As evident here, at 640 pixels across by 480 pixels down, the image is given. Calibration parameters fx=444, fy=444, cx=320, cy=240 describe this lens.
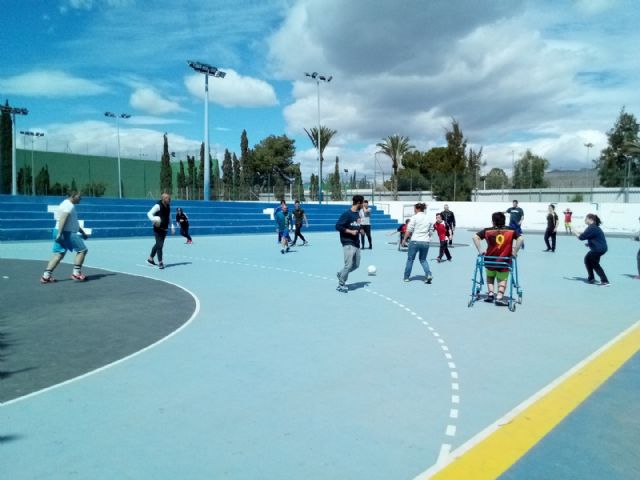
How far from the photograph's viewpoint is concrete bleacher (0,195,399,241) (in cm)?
1966

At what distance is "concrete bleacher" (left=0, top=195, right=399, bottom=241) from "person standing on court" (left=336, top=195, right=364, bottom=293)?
15718 millimetres

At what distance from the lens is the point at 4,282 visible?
9.42 m

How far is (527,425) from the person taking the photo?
3564mm

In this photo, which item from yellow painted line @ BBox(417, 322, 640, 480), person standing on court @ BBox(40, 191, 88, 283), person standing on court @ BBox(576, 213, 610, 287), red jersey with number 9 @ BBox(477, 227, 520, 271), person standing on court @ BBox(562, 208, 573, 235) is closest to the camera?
yellow painted line @ BBox(417, 322, 640, 480)

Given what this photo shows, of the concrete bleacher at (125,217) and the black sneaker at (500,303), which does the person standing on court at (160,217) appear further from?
the concrete bleacher at (125,217)

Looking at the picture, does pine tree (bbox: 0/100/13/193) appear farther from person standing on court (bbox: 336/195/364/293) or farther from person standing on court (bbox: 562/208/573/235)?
person standing on court (bbox: 562/208/573/235)

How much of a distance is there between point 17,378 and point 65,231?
19.2 feet

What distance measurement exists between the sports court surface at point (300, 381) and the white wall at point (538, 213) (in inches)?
1032

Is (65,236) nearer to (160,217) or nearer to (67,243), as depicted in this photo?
(67,243)

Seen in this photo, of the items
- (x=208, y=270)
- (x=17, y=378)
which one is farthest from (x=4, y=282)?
(x=17, y=378)

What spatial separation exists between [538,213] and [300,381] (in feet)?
113

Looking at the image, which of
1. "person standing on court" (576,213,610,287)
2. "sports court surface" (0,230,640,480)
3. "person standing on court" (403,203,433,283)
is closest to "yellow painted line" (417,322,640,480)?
"sports court surface" (0,230,640,480)

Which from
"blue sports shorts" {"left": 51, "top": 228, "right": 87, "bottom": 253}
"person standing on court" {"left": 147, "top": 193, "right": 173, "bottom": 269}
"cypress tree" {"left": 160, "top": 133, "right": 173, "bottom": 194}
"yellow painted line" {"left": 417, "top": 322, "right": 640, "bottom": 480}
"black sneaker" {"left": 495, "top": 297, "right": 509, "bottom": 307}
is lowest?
"yellow painted line" {"left": 417, "top": 322, "right": 640, "bottom": 480}

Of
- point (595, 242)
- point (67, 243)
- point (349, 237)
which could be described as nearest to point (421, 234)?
point (349, 237)
